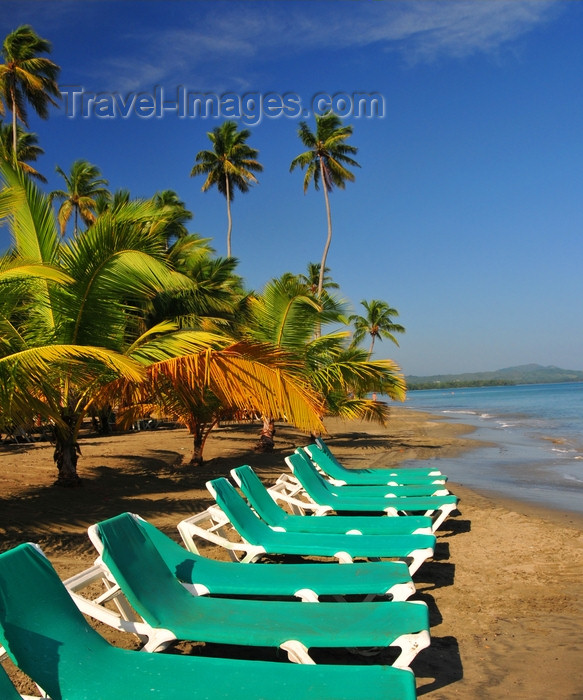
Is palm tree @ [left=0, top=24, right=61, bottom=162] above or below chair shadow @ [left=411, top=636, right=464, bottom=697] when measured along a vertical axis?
above

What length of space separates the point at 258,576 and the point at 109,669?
1.50m

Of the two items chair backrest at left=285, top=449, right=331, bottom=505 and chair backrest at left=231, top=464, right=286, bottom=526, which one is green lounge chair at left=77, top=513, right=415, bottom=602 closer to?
chair backrest at left=231, top=464, right=286, bottom=526

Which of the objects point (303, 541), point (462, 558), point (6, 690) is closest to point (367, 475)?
point (462, 558)

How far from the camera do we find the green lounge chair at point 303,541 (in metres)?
4.84

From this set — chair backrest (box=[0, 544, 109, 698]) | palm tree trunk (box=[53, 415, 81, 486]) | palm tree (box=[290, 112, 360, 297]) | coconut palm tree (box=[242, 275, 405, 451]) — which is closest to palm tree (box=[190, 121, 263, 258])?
palm tree (box=[290, 112, 360, 297])

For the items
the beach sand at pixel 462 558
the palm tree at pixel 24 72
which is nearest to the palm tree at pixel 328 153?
the palm tree at pixel 24 72

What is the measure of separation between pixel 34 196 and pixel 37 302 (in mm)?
1394

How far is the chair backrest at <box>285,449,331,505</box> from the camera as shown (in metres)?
7.44

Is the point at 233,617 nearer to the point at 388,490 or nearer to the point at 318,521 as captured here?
the point at 318,521

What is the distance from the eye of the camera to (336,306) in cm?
1547

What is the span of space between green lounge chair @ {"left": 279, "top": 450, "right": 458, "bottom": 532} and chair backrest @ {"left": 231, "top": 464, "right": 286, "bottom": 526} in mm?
641

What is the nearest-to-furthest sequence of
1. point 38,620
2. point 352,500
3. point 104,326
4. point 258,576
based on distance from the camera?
point 38,620 < point 258,576 < point 352,500 < point 104,326

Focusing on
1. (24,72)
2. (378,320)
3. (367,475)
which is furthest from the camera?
(378,320)

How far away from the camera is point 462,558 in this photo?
6258 mm
